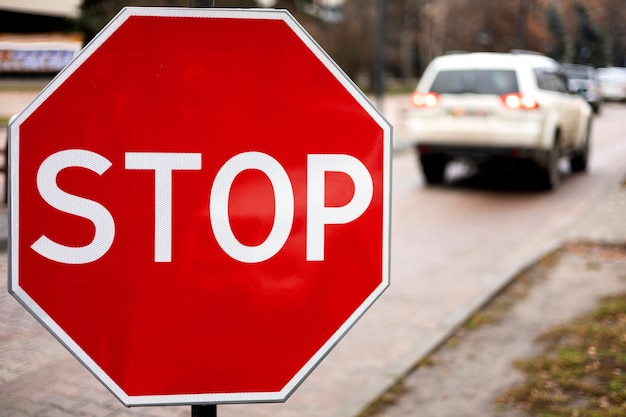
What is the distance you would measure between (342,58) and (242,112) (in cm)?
3380

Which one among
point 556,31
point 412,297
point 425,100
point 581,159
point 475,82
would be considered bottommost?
point 412,297

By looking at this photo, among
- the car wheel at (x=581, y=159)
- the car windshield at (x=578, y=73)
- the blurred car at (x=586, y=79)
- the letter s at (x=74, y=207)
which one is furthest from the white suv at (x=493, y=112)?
the letter s at (x=74, y=207)

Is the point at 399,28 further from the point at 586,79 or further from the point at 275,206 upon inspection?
the point at 275,206

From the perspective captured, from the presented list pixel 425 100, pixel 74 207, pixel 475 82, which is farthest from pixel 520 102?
pixel 74 207

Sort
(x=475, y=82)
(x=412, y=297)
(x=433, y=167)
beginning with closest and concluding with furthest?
(x=412, y=297), (x=475, y=82), (x=433, y=167)

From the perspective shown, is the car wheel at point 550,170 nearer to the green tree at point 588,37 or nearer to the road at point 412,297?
the road at point 412,297

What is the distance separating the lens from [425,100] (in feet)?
39.4

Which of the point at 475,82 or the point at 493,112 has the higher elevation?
the point at 475,82

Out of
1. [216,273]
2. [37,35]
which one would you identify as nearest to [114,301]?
[216,273]

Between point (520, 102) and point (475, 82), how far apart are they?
72 centimetres

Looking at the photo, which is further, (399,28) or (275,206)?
(399,28)

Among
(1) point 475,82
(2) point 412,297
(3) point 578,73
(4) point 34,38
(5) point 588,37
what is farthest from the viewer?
(3) point 578,73

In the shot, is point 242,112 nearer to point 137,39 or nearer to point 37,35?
point 137,39

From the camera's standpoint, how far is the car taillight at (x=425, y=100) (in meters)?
11.9
